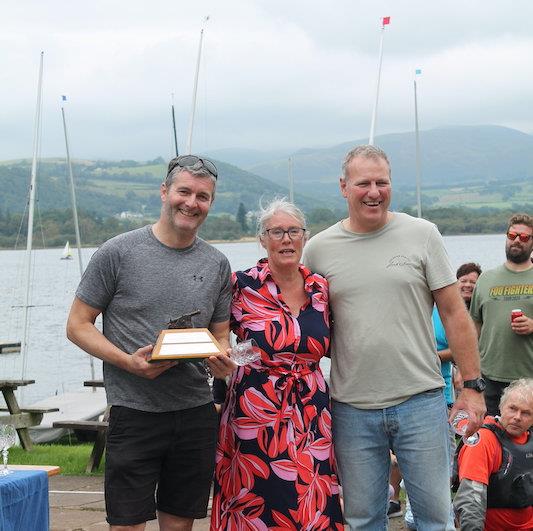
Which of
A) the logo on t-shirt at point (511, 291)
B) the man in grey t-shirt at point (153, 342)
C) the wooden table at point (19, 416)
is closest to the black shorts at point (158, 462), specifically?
the man in grey t-shirt at point (153, 342)

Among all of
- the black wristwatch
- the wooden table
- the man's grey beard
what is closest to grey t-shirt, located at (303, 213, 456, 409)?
the black wristwatch

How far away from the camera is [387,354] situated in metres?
4.11

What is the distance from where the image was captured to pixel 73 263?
2879 inches

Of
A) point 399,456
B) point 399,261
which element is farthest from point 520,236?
point 399,456

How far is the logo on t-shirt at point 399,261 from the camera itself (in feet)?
13.5

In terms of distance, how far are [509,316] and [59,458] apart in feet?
15.1

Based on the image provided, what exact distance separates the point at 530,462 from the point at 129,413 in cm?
232

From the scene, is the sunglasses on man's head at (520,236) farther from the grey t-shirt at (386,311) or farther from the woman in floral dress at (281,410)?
the woman in floral dress at (281,410)

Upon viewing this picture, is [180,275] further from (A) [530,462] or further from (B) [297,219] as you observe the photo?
(A) [530,462]

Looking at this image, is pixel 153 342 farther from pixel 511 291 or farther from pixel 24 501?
pixel 511 291

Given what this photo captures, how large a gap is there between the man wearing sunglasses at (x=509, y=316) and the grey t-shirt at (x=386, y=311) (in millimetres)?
2729

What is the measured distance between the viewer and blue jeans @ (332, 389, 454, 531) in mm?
4125

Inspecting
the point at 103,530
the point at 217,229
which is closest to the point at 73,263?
the point at 217,229

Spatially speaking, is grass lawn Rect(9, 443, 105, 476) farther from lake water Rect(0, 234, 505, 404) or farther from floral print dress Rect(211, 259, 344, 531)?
floral print dress Rect(211, 259, 344, 531)
